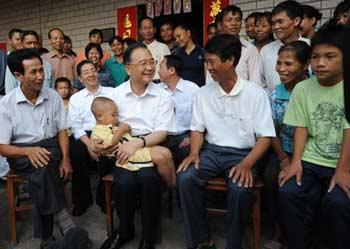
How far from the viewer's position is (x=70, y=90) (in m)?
4.56

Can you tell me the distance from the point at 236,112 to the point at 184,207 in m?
0.84

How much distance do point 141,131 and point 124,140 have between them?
0.64 feet

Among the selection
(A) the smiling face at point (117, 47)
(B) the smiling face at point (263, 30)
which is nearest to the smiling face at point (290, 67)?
(B) the smiling face at point (263, 30)

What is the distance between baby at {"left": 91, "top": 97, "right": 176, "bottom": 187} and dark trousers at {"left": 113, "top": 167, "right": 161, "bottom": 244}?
0.06 meters

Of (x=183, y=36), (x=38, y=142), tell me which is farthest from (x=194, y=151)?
(x=183, y=36)

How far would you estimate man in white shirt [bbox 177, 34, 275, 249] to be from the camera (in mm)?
2598

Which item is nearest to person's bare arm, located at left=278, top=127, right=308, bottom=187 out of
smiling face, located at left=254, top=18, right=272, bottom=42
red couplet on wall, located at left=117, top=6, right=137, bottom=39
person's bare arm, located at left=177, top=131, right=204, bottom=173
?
person's bare arm, located at left=177, top=131, right=204, bottom=173

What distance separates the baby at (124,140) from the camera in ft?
9.25

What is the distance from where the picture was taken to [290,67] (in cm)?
276

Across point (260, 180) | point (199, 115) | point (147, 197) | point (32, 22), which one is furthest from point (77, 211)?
point (32, 22)

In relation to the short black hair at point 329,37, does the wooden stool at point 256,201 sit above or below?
below

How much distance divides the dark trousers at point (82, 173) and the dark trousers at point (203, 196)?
3.46ft

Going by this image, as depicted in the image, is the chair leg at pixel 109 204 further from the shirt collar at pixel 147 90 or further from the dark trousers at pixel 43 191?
the shirt collar at pixel 147 90

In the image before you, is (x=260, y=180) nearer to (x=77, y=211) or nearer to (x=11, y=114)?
(x=77, y=211)
